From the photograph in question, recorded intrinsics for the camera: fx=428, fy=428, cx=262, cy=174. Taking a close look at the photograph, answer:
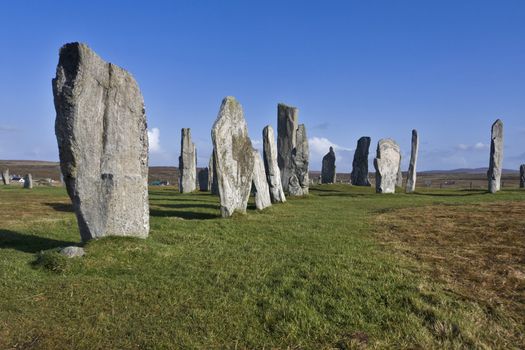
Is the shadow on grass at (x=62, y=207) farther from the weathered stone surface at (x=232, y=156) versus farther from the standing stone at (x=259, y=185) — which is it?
the standing stone at (x=259, y=185)

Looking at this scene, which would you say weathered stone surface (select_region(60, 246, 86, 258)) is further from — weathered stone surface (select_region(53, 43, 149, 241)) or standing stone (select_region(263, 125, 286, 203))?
standing stone (select_region(263, 125, 286, 203))

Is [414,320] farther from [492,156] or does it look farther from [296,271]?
[492,156]

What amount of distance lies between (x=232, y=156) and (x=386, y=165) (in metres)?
16.6

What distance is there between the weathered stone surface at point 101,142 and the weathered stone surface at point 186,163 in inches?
808

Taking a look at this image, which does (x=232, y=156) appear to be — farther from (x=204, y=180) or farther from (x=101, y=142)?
(x=204, y=180)

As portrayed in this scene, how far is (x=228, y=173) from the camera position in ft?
A: 46.9

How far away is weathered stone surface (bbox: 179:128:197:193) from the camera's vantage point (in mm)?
30766

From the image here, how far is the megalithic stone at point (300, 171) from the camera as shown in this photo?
81.4 ft

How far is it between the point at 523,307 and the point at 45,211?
1581 cm

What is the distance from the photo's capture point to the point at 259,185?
59.6ft

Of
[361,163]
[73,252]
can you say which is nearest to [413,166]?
[361,163]

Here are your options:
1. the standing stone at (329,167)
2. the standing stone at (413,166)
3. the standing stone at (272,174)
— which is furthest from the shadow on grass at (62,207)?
the standing stone at (329,167)

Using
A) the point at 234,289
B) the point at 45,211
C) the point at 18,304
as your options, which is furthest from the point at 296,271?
the point at 45,211

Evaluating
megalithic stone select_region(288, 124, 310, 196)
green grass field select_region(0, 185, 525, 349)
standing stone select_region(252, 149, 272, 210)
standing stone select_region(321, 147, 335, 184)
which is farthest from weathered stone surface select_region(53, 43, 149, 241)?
standing stone select_region(321, 147, 335, 184)
